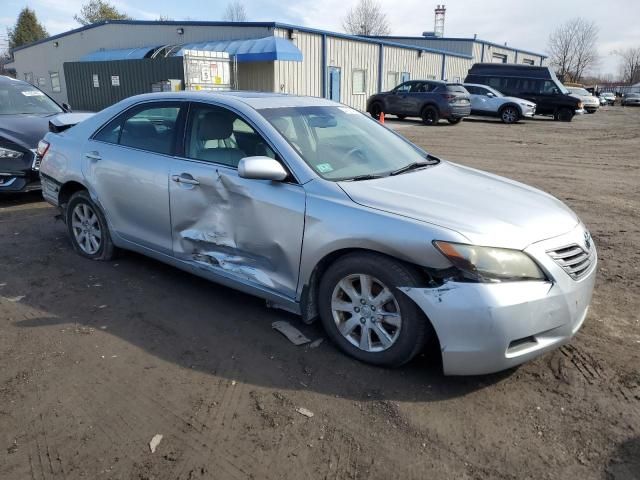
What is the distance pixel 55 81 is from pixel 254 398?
112ft

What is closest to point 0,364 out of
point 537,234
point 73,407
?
point 73,407

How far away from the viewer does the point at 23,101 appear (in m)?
8.41

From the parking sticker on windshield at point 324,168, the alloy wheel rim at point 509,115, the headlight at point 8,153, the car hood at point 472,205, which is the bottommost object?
the alloy wheel rim at point 509,115

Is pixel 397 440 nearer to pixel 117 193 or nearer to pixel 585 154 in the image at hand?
pixel 117 193

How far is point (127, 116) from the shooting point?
14.8ft

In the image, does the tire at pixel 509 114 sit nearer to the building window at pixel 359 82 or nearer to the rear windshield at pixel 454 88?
the rear windshield at pixel 454 88

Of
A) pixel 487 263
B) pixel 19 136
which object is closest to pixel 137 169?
pixel 487 263

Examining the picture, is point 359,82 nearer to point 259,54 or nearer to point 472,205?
point 259,54

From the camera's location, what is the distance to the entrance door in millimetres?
24553

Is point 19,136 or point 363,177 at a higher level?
point 363,177

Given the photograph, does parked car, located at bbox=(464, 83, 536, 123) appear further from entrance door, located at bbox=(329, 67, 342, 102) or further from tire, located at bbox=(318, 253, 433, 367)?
tire, located at bbox=(318, 253, 433, 367)

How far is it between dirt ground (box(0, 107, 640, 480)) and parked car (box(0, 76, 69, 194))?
2.92m

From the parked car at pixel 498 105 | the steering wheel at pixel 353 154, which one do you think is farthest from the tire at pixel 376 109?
the steering wheel at pixel 353 154

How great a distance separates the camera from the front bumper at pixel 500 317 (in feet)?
8.64
